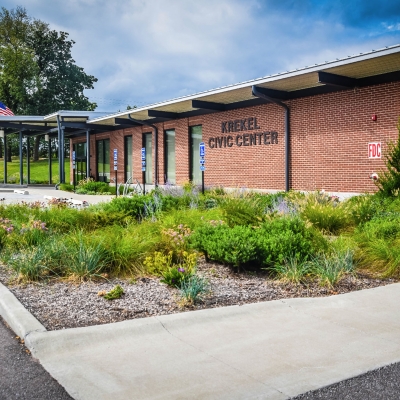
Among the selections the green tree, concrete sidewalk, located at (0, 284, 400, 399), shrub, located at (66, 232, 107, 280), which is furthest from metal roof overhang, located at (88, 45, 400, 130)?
the green tree

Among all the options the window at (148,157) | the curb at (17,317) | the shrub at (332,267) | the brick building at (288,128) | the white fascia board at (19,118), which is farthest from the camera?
the white fascia board at (19,118)

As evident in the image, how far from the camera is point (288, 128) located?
1908 cm

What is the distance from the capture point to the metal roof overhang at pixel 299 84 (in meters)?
14.5

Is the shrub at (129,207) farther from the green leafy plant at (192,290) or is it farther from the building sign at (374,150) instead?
the building sign at (374,150)

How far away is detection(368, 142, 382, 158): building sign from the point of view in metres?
16.1

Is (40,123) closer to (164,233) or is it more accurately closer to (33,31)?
(164,233)

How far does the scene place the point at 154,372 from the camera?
3.84m

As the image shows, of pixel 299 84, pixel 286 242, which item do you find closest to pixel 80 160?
pixel 299 84

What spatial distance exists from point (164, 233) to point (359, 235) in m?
3.14

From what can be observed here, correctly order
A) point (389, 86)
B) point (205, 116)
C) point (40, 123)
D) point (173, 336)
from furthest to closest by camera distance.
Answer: point (40, 123) → point (205, 116) → point (389, 86) → point (173, 336)

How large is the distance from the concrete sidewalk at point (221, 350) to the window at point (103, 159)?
28700mm

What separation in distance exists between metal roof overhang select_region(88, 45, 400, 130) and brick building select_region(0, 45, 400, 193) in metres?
0.03

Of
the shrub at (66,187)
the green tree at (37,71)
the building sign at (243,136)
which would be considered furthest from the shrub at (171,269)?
the green tree at (37,71)

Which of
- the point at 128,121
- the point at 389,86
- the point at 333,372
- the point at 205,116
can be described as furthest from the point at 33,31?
the point at 333,372
